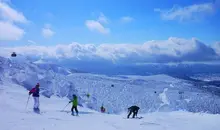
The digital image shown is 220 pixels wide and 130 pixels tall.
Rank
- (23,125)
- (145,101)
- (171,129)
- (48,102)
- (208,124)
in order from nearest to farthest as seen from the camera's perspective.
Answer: (23,125), (171,129), (208,124), (48,102), (145,101)

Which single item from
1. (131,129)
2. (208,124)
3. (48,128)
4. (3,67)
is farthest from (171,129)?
(3,67)

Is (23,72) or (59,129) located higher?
(23,72)

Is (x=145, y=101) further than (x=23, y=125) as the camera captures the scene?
Yes

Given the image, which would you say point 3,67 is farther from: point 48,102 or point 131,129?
point 131,129

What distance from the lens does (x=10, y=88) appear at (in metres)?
33.8

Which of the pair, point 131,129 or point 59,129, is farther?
point 131,129

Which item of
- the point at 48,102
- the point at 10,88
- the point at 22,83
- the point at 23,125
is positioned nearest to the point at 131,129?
the point at 23,125

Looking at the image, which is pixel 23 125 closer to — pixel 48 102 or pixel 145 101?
pixel 48 102

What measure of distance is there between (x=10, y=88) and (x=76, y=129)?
19718 mm

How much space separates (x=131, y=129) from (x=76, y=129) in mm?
4613

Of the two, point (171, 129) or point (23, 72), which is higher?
point (23, 72)

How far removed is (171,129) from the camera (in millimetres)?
21531

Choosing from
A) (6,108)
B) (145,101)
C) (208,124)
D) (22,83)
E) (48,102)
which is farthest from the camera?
(145,101)

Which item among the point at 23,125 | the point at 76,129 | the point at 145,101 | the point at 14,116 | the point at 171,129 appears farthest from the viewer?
the point at 145,101
